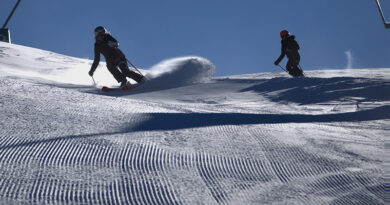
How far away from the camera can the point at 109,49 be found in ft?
27.5

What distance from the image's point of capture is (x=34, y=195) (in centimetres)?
217

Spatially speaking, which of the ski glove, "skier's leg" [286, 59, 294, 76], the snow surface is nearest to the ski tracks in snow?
the snow surface

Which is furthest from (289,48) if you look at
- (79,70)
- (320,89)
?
(79,70)

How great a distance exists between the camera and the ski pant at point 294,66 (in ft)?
34.9

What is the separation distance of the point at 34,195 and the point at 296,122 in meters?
2.69

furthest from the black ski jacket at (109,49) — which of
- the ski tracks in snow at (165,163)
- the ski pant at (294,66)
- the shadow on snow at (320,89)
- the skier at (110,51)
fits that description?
the ski tracks in snow at (165,163)

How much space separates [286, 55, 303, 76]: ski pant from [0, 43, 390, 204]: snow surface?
5379 millimetres

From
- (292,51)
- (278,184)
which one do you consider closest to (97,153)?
(278,184)

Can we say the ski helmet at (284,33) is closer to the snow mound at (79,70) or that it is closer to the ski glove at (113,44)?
the snow mound at (79,70)

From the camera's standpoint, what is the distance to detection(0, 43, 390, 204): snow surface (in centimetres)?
233

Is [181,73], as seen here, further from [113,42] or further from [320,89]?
[320,89]

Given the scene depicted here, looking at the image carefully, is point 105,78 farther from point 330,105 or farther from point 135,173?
point 135,173

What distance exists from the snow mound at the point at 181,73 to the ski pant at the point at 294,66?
1942mm

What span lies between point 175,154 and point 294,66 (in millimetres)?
8285
